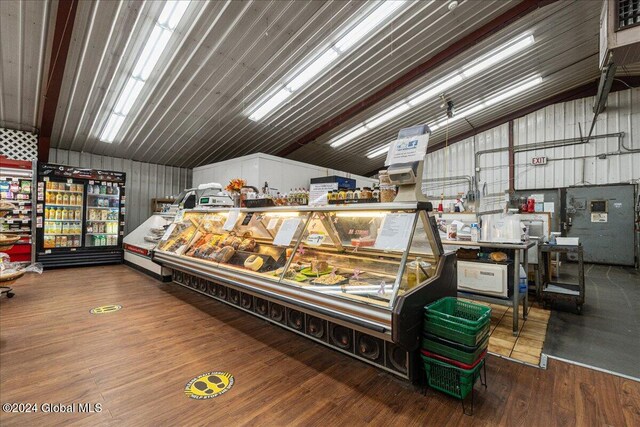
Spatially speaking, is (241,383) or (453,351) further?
(241,383)

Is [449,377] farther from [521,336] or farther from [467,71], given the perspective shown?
[467,71]

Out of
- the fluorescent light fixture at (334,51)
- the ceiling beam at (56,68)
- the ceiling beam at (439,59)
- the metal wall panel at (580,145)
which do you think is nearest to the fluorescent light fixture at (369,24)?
the fluorescent light fixture at (334,51)

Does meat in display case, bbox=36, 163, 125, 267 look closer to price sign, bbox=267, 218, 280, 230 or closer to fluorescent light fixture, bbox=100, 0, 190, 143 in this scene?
fluorescent light fixture, bbox=100, 0, 190, 143

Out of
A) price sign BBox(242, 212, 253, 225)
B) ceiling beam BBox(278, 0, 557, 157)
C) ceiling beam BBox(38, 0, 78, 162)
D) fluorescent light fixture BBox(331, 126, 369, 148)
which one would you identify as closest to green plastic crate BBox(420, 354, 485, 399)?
price sign BBox(242, 212, 253, 225)

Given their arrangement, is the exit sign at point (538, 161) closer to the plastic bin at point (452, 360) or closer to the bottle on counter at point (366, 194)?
the bottle on counter at point (366, 194)

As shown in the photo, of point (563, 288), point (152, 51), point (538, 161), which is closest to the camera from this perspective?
point (563, 288)

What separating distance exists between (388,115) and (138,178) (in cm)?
811

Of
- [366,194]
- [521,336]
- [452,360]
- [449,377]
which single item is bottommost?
[521,336]

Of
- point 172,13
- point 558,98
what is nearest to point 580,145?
point 558,98

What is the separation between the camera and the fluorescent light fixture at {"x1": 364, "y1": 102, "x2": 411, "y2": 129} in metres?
7.91

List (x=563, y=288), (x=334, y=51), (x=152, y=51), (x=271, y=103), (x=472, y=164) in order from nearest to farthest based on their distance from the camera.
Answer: (x=563, y=288)
(x=152, y=51)
(x=334, y=51)
(x=271, y=103)
(x=472, y=164)

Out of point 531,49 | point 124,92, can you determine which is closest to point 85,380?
point 124,92

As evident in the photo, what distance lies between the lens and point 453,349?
183 cm

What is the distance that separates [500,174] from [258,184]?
8.98 meters
